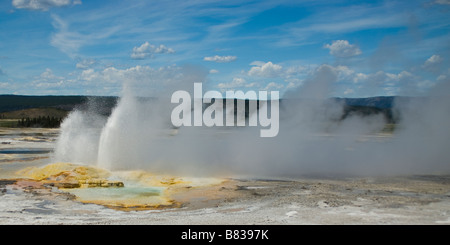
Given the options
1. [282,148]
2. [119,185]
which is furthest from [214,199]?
[282,148]

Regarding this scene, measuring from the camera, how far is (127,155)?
1689cm

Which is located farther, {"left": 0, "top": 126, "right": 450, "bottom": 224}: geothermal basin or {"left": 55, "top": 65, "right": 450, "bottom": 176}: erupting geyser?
{"left": 55, "top": 65, "right": 450, "bottom": 176}: erupting geyser

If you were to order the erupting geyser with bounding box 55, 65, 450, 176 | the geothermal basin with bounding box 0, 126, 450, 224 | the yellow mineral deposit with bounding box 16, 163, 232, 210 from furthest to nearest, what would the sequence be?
the erupting geyser with bounding box 55, 65, 450, 176
the yellow mineral deposit with bounding box 16, 163, 232, 210
the geothermal basin with bounding box 0, 126, 450, 224

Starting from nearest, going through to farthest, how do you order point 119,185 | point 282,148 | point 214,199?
1. point 214,199
2. point 119,185
3. point 282,148

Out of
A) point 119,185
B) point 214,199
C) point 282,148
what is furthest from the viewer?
point 282,148

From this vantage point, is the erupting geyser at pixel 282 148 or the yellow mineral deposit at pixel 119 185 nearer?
the yellow mineral deposit at pixel 119 185

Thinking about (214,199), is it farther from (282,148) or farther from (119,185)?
(282,148)

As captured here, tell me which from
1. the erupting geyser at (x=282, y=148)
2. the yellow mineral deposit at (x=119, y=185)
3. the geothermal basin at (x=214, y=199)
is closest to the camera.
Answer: the geothermal basin at (x=214, y=199)

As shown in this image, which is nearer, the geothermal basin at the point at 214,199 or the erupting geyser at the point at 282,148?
the geothermal basin at the point at 214,199

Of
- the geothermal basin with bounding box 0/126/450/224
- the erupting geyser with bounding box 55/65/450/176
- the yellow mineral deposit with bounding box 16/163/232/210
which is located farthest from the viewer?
the erupting geyser with bounding box 55/65/450/176

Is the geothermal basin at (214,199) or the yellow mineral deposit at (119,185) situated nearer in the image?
the geothermal basin at (214,199)

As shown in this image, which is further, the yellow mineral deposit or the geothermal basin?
the yellow mineral deposit

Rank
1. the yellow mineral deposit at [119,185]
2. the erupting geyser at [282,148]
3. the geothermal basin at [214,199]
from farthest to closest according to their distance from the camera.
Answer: the erupting geyser at [282,148] < the yellow mineral deposit at [119,185] < the geothermal basin at [214,199]

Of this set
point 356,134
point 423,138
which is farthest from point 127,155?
point 356,134
